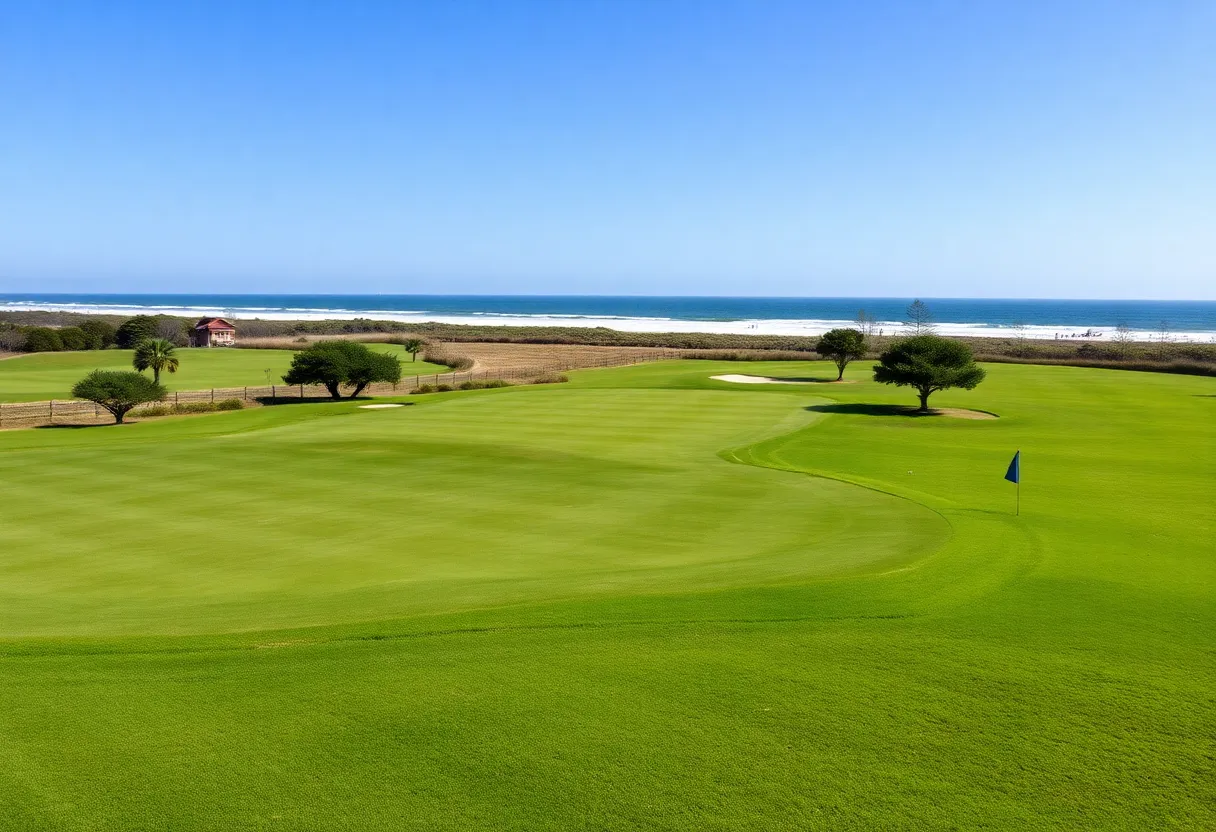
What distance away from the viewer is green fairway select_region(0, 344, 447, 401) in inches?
2540

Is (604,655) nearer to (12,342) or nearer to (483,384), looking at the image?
(483,384)

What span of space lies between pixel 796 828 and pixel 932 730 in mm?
2186

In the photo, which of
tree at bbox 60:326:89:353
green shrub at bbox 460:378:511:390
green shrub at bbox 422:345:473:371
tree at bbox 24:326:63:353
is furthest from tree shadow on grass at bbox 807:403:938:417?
tree at bbox 60:326:89:353

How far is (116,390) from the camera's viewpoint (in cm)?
4822

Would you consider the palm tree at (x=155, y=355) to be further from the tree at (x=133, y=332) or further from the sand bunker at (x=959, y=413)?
the sand bunker at (x=959, y=413)

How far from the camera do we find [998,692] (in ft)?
30.4

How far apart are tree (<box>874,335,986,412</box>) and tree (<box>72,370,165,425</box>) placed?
39.6 metres

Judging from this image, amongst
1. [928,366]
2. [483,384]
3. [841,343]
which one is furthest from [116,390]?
[841,343]

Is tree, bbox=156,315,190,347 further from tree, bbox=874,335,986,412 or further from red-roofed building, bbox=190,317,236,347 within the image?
tree, bbox=874,335,986,412

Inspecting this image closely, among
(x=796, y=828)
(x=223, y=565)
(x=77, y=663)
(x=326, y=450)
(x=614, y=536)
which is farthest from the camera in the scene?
(x=326, y=450)

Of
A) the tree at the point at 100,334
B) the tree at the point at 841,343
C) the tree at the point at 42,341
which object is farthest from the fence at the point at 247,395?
the tree at the point at 100,334

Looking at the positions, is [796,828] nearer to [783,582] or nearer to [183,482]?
[783,582]

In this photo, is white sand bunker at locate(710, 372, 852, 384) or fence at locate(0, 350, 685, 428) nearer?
fence at locate(0, 350, 685, 428)

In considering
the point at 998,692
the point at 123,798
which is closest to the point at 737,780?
the point at 998,692
